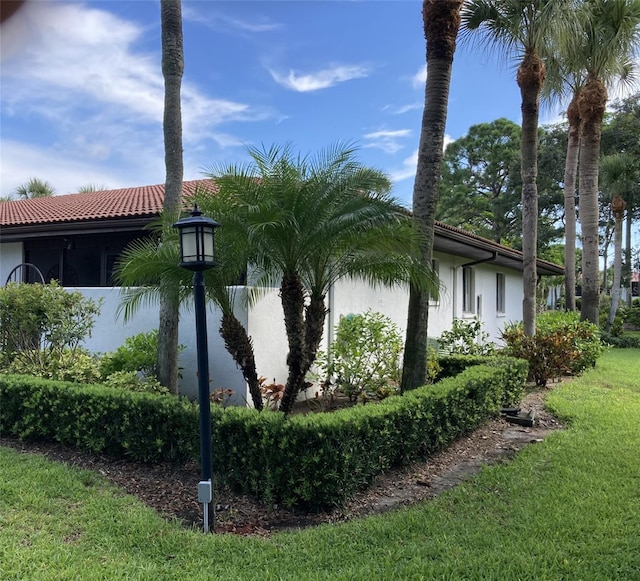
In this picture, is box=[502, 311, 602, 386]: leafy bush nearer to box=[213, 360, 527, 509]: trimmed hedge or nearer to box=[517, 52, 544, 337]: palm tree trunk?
box=[517, 52, 544, 337]: palm tree trunk

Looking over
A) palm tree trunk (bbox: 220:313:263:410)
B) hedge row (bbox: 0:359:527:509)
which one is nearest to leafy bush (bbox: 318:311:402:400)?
hedge row (bbox: 0:359:527:509)

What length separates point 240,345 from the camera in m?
5.94

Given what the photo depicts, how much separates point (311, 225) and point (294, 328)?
3.89ft

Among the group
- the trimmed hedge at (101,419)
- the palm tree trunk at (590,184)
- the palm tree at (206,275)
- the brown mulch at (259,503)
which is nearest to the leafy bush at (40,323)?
the trimmed hedge at (101,419)

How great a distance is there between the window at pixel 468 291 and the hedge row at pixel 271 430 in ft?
28.5

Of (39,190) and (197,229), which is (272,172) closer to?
(197,229)

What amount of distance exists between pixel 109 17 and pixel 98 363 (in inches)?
247

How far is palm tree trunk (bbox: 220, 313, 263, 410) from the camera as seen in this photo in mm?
5871

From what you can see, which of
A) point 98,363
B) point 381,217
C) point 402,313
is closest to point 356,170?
point 381,217

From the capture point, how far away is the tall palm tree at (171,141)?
6703 mm

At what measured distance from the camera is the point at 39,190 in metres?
27.5

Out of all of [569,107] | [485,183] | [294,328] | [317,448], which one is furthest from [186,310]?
[485,183]

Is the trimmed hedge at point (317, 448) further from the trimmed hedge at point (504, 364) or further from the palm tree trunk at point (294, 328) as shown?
the trimmed hedge at point (504, 364)

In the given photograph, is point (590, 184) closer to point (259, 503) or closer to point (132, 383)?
point (132, 383)
